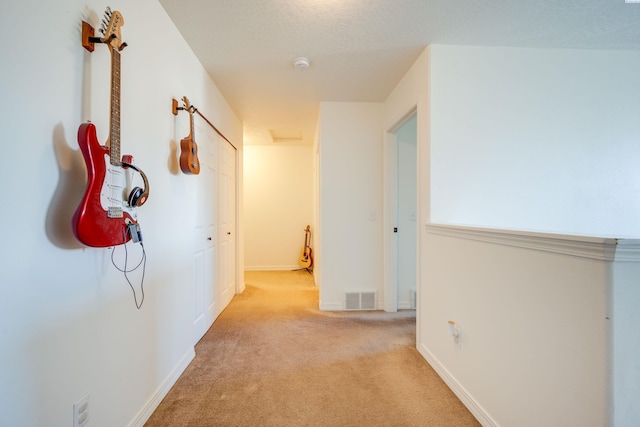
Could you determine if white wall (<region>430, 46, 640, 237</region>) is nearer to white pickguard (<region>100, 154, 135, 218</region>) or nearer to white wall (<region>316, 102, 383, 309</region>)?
white wall (<region>316, 102, 383, 309</region>)

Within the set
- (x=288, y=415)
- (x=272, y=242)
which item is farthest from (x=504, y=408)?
(x=272, y=242)

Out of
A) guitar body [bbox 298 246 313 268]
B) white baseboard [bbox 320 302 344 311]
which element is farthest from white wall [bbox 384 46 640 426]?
guitar body [bbox 298 246 313 268]

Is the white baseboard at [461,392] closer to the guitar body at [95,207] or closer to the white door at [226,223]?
the guitar body at [95,207]

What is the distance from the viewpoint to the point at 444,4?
4.91 feet

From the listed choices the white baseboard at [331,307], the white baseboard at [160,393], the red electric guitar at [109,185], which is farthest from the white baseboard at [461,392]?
the red electric guitar at [109,185]

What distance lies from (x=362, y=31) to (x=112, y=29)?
4.71ft

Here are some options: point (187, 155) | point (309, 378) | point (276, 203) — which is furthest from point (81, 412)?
point (276, 203)

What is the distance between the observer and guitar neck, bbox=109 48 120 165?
3.39ft

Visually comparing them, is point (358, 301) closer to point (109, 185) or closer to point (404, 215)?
point (404, 215)

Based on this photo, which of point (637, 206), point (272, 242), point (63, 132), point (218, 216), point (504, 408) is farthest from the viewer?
point (272, 242)

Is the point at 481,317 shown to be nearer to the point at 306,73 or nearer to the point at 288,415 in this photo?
the point at 288,415

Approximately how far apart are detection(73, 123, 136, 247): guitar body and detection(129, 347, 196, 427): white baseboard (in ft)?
3.03

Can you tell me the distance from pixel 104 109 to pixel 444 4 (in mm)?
1919

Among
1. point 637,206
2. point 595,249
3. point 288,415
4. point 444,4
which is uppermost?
point 444,4
